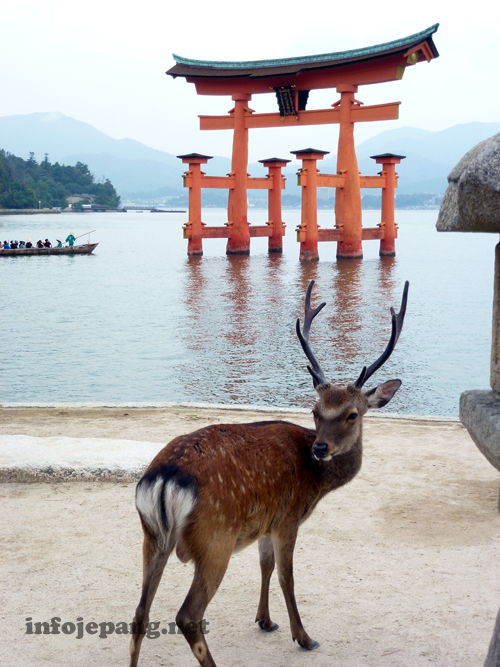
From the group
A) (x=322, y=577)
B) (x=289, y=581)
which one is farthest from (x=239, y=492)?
(x=322, y=577)

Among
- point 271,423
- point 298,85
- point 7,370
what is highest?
point 298,85

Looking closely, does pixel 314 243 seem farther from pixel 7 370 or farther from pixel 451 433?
pixel 451 433

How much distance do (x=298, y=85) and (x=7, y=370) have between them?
21449 mm

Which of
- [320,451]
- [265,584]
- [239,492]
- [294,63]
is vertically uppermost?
[294,63]

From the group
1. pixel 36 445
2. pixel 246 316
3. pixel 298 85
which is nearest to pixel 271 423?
pixel 36 445

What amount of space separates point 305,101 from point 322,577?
29.5 meters

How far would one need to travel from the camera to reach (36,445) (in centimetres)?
586

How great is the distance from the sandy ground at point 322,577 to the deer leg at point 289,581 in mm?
64

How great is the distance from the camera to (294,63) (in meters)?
30.2

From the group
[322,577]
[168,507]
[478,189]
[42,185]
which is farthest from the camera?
[42,185]

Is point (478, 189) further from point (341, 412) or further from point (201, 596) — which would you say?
point (201, 596)

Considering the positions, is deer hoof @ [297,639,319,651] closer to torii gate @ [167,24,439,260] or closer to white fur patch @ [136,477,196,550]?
white fur patch @ [136,477,196,550]

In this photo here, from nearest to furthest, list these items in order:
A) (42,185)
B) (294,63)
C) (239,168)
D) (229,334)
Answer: (229,334), (294,63), (239,168), (42,185)

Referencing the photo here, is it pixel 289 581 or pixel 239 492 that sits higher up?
pixel 239 492
